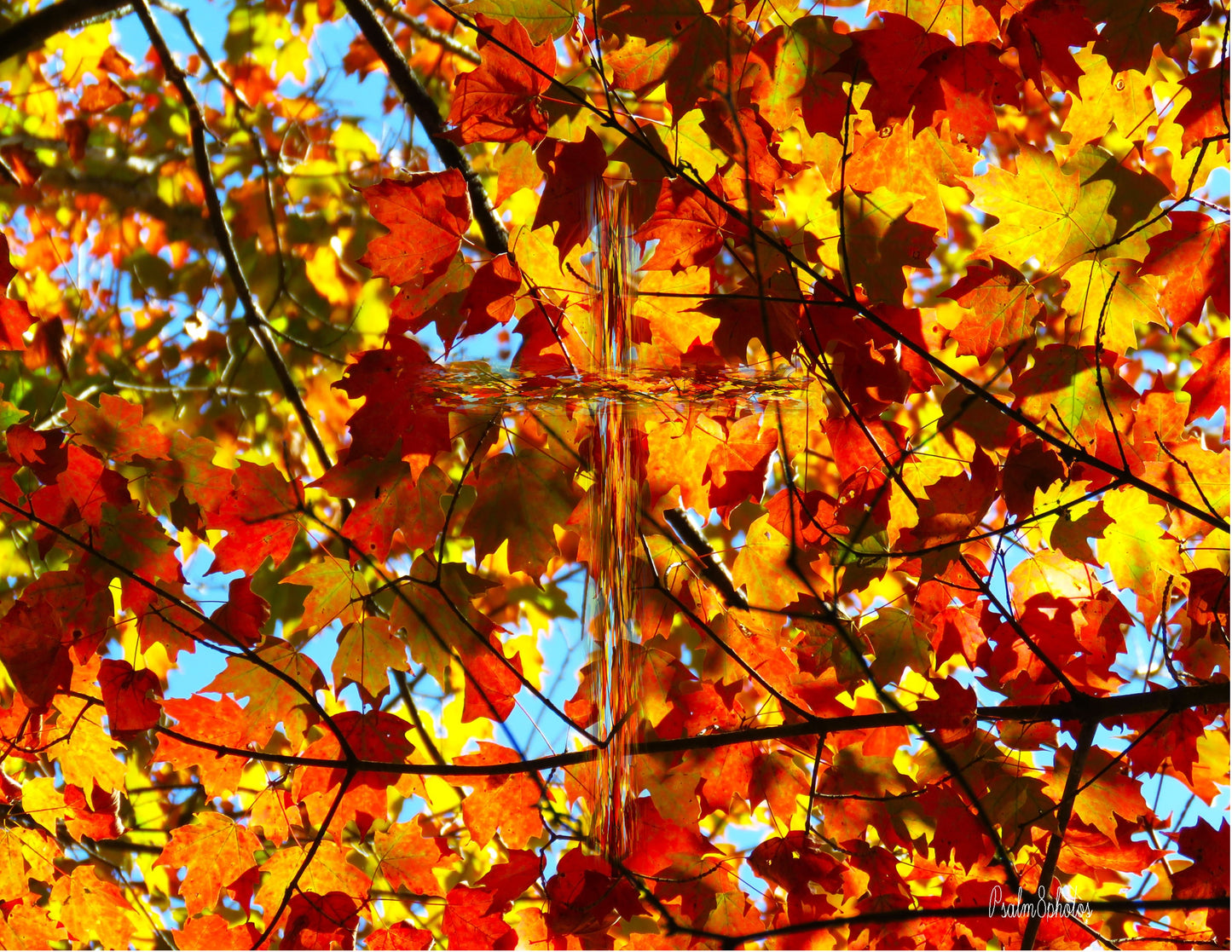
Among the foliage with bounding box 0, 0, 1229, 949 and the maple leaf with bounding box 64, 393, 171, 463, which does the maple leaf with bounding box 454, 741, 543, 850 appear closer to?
the foliage with bounding box 0, 0, 1229, 949

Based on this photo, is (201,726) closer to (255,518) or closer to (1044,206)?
(255,518)

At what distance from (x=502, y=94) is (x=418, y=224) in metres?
0.16

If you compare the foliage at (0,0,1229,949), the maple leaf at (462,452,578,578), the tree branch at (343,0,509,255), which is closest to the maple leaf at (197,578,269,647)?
the foliage at (0,0,1229,949)

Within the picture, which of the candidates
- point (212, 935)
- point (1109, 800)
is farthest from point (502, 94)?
point (212, 935)

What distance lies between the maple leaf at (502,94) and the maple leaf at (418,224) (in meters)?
0.07

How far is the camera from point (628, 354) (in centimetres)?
93

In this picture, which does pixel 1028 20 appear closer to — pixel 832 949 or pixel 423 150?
pixel 832 949

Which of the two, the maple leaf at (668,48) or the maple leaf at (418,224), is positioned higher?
the maple leaf at (668,48)

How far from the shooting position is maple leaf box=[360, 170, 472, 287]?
0.96m

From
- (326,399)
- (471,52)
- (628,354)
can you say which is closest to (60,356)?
(326,399)

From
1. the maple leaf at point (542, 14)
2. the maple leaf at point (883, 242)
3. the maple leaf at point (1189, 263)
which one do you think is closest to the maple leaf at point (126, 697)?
the maple leaf at point (542, 14)

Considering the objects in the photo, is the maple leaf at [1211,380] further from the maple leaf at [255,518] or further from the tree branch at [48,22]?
the tree branch at [48,22]

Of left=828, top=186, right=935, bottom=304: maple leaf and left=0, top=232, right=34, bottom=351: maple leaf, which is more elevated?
left=0, top=232, right=34, bottom=351: maple leaf

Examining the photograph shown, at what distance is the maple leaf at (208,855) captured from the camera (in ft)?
4.14
